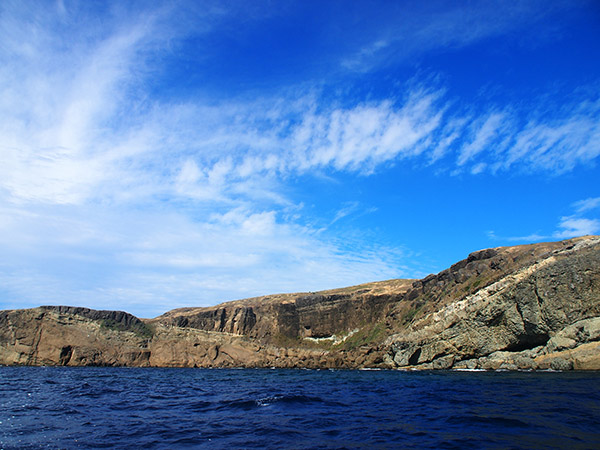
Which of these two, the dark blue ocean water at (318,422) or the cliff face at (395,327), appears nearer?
the dark blue ocean water at (318,422)

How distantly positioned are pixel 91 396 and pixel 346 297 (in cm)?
10908

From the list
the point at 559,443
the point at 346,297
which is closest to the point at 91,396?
the point at 559,443

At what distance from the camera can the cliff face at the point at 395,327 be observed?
48.9m

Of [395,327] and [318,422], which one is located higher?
[395,327]

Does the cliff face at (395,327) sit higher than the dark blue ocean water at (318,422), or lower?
higher

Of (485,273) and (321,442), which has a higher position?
(485,273)

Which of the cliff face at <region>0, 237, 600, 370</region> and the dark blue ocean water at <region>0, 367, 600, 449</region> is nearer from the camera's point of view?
the dark blue ocean water at <region>0, 367, 600, 449</region>

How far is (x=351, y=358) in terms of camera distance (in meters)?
86.5

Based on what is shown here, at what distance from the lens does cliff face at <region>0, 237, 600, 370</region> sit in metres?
48.9

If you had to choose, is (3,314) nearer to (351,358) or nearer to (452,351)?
(351,358)

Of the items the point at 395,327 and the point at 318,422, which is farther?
the point at 395,327

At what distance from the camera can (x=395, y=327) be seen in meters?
96.1

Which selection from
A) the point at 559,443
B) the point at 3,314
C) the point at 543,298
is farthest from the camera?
the point at 3,314

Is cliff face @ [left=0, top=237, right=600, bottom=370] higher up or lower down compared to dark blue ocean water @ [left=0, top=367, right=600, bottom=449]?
higher up
